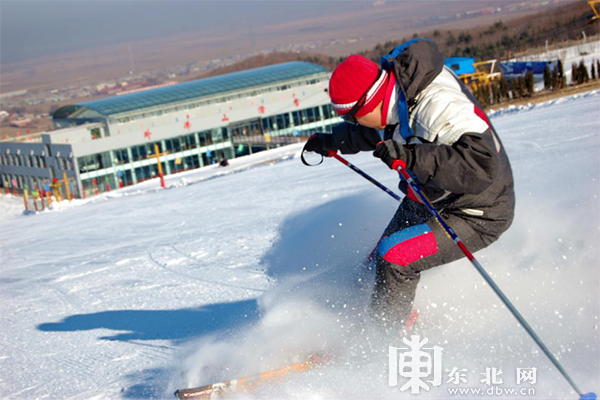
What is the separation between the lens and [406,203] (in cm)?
328

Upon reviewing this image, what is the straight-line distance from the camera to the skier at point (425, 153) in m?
2.48

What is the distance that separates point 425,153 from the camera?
2.47 meters

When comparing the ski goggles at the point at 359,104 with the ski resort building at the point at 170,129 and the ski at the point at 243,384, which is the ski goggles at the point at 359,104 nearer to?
the ski at the point at 243,384

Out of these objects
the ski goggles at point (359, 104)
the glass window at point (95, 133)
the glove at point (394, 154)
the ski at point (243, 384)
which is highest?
the ski goggles at point (359, 104)

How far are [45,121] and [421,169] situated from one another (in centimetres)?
8749

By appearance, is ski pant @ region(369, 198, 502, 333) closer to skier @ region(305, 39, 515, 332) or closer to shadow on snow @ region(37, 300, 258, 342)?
skier @ region(305, 39, 515, 332)

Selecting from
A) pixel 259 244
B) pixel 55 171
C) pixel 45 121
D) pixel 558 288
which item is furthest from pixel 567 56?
pixel 45 121

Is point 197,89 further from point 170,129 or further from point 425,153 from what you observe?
point 425,153

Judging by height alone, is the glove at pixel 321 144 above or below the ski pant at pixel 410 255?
above

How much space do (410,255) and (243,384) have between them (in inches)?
42.0

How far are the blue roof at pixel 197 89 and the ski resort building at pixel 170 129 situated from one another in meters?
0.07

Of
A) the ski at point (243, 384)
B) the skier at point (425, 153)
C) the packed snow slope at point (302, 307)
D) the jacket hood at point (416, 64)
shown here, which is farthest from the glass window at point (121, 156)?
the jacket hood at point (416, 64)

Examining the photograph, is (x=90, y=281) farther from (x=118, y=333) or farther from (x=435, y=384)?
(x=435, y=384)

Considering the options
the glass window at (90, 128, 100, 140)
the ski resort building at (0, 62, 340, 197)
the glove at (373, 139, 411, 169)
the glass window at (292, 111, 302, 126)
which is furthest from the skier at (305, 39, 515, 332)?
the glass window at (292, 111, 302, 126)
